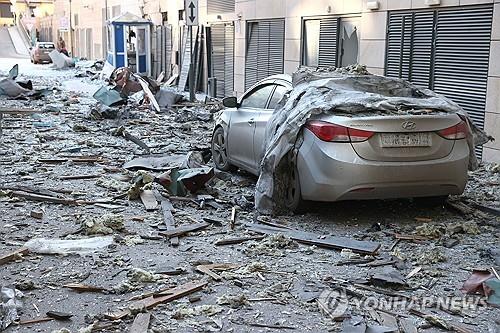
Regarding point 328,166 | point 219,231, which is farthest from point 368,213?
point 219,231

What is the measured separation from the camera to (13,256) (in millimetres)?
6102

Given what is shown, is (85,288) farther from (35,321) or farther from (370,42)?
(370,42)

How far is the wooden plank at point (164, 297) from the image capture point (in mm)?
4844

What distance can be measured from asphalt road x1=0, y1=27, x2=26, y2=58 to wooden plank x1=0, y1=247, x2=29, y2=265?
69.4 m

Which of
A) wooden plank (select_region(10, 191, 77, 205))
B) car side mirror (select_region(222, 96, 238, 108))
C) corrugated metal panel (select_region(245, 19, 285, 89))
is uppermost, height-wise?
corrugated metal panel (select_region(245, 19, 285, 89))

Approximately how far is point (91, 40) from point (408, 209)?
167ft

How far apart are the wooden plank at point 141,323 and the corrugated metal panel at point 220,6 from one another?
1969 cm

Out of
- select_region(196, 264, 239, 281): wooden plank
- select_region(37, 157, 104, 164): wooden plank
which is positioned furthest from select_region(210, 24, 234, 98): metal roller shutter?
select_region(196, 264, 239, 281): wooden plank

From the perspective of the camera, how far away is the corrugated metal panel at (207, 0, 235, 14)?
936 inches

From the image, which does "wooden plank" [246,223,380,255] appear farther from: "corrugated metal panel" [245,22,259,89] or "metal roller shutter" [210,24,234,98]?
"metal roller shutter" [210,24,234,98]

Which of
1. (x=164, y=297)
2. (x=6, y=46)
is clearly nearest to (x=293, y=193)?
(x=164, y=297)

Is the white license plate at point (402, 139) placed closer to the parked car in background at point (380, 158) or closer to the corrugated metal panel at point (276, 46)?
the parked car in background at point (380, 158)

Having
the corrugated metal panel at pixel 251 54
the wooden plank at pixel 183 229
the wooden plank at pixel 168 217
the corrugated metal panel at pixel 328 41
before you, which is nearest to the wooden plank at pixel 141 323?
the wooden plank at pixel 168 217

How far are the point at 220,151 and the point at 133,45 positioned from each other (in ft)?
81.5
